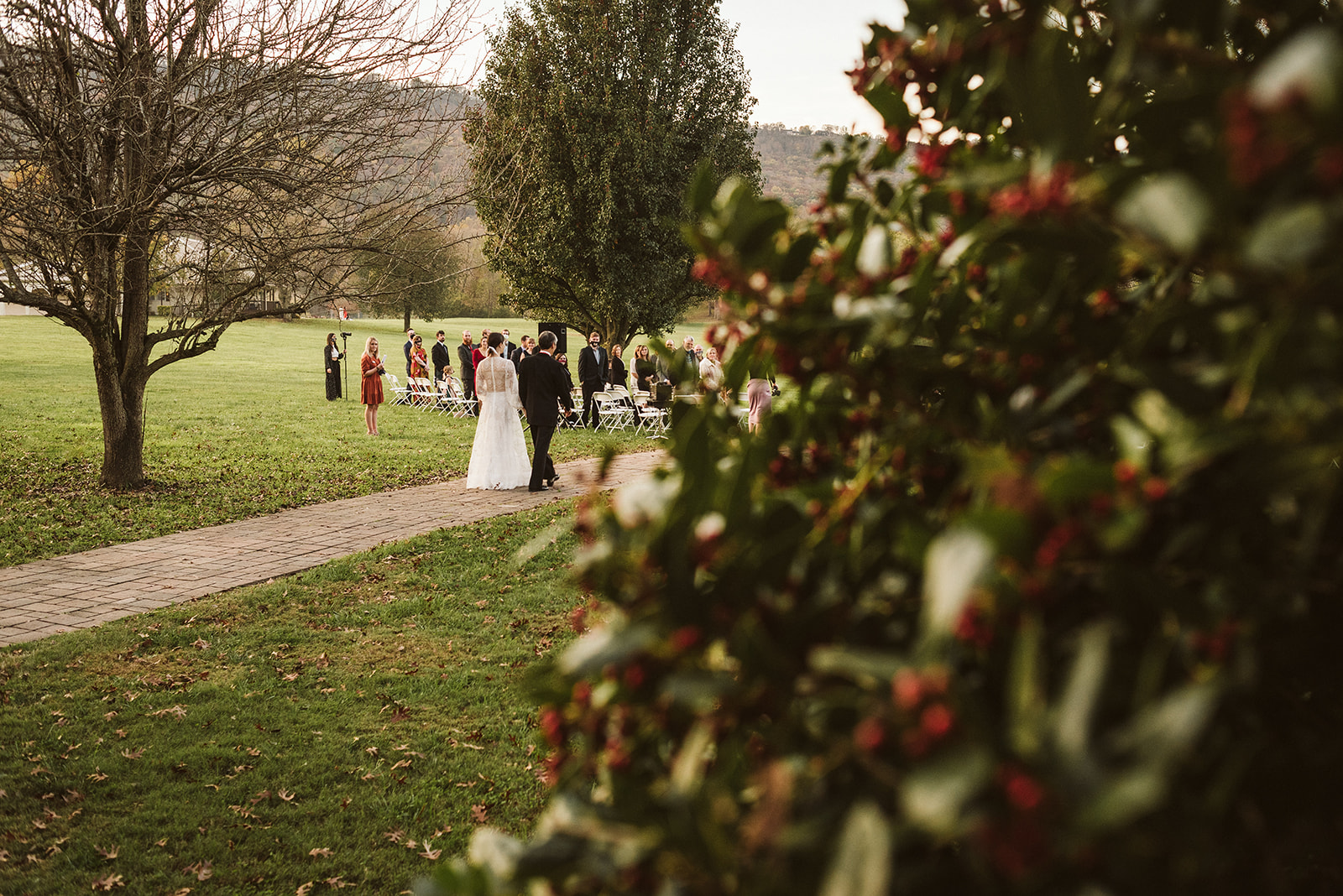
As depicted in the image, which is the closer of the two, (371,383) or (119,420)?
(119,420)

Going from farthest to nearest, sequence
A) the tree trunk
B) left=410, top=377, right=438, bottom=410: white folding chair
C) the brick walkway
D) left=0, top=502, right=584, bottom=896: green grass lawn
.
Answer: left=410, top=377, right=438, bottom=410: white folding chair → the tree trunk → the brick walkway → left=0, top=502, right=584, bottom=896: green grass lawn

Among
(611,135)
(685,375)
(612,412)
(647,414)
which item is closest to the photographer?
(685,375)

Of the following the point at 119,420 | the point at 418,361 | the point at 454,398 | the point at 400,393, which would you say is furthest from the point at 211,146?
the point at 400,393

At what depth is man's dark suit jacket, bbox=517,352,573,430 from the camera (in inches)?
538

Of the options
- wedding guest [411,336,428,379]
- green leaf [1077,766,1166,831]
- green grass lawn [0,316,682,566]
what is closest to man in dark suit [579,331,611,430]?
green grass lawn [0,316,682,566]

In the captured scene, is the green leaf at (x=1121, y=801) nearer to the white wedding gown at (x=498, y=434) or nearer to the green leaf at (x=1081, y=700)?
the green leaf at (x=1081, y=700)

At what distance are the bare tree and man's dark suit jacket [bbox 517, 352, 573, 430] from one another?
279cm

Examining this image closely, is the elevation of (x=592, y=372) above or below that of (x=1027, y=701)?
above

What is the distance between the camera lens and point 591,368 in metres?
22.0

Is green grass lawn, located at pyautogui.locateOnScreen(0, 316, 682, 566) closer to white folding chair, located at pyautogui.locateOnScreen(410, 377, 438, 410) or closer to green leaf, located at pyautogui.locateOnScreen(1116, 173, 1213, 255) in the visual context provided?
white folding chair, located at pyautogui.locateOnScreen(410, 377, 438, 410)

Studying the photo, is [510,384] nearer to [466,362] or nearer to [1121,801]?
[466,362]

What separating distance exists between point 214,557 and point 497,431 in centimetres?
523

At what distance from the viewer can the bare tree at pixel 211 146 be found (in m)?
10.4

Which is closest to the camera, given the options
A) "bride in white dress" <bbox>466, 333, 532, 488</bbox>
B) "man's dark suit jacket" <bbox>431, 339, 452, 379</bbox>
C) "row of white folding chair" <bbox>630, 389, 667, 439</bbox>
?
"bride in white dress" <bbox>466, 333, 532, 488</bbox>
